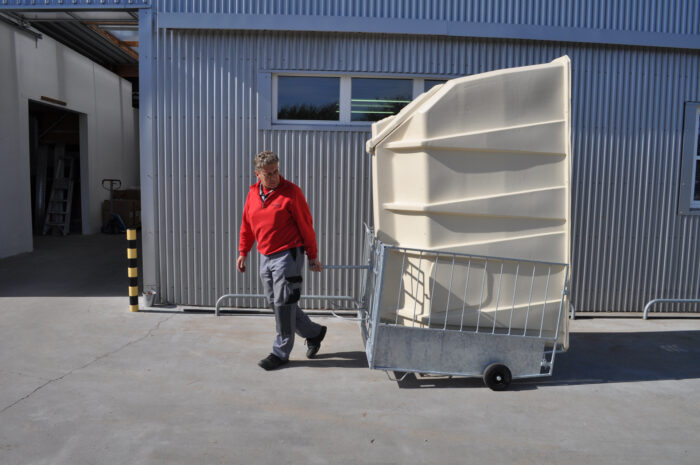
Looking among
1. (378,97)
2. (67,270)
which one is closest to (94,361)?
(378,97)

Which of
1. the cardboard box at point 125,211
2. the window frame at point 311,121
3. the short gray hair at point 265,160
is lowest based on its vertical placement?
the cardboard box at point 125,211

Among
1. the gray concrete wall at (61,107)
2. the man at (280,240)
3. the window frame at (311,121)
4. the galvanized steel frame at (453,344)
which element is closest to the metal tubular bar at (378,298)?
the galvanized steel frame at (453,344)

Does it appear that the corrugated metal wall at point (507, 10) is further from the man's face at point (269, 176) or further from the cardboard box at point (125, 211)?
the cardboard box at point (125, 211)

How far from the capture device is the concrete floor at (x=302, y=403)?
3.33m

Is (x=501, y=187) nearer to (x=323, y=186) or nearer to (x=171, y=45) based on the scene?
(x=323, y=186)

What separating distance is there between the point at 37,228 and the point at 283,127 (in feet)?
34.9

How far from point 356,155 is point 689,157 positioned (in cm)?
445

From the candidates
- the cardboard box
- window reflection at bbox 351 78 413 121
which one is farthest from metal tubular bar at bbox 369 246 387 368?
→ the cardboard box

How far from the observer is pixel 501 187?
4.27 meters

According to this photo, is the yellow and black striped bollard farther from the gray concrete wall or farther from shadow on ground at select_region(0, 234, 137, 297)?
the gray concrete wall

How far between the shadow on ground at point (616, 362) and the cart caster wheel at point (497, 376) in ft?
0.54

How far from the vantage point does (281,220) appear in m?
4.60

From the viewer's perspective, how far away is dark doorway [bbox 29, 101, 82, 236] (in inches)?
554

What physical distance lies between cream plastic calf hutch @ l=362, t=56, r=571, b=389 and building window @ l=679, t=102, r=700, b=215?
3.79 m
